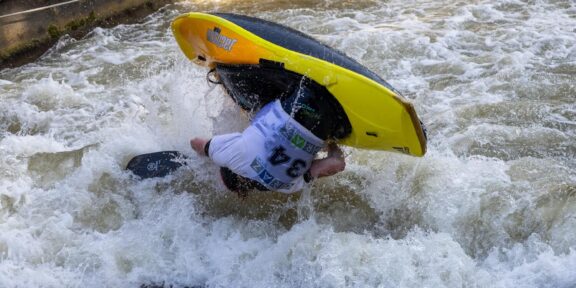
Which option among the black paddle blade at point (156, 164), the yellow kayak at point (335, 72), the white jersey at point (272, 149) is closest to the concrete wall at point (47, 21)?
the black paddle blade at point (156, 164)

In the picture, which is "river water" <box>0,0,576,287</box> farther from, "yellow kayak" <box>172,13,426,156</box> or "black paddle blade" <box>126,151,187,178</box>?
"yellow kayak" <box>172,13,426,156</box>

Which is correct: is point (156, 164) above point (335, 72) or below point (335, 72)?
below

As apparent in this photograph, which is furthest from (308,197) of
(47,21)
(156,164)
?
(47,21)

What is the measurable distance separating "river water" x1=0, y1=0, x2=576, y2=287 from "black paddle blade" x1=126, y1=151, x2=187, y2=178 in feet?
0.26

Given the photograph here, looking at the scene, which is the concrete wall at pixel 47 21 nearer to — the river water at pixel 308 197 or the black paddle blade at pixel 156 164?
the river water at pixel 308 197

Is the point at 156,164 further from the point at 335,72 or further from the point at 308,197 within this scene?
the point at 335,72

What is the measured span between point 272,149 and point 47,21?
5.12 meters

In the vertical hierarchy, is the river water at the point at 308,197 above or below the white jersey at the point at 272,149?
below

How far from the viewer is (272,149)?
357 cm

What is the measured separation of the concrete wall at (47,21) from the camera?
687 cm

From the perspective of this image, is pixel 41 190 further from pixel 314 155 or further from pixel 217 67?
pixel 314 155

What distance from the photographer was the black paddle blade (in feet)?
14.2

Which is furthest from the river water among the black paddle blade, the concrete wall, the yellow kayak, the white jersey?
the concrete wall

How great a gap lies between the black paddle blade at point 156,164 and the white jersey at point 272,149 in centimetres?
73
